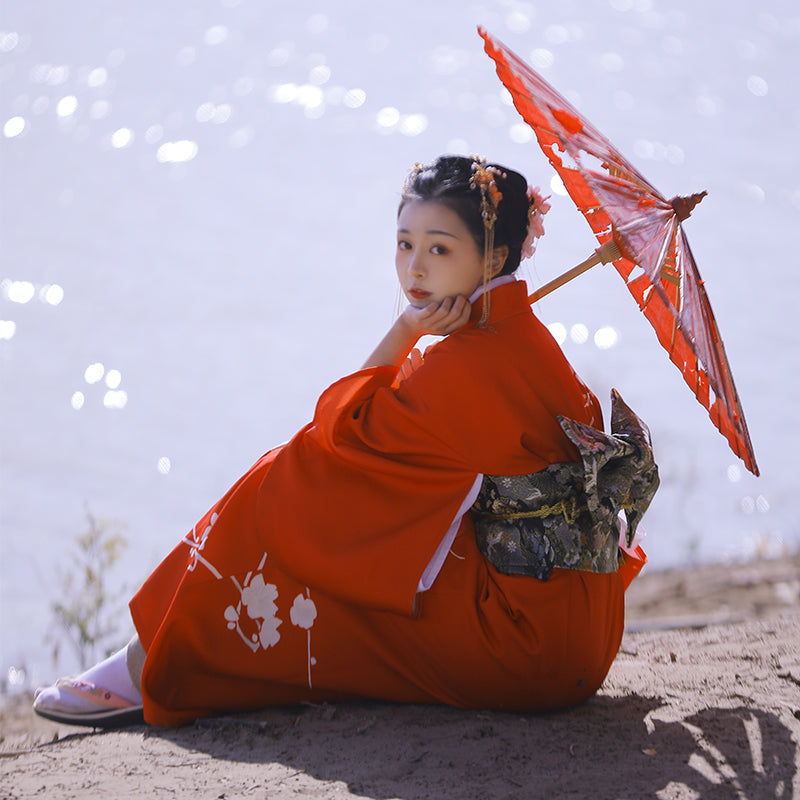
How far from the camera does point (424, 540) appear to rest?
2441mm

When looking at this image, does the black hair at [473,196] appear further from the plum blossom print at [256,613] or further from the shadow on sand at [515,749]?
the shadow on sand at [515,749]

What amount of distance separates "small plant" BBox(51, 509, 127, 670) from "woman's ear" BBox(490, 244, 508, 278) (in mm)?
2643

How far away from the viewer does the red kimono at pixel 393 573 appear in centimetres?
246

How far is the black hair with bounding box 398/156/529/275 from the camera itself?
2648mm

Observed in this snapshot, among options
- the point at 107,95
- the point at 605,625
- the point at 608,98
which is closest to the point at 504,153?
the point at 608,98

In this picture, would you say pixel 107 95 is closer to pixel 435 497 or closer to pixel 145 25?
pixel 145 25

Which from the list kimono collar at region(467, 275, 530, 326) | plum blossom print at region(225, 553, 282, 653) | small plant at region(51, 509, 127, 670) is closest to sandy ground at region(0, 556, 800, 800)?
plum blossom print at region(225, 553, 282, 653)

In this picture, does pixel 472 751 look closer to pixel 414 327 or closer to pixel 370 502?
pixel 370 502

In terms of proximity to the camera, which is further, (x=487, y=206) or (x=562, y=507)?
(x=487, y=206)

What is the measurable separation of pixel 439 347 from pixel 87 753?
1.20 metres

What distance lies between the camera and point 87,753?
8.25 ft

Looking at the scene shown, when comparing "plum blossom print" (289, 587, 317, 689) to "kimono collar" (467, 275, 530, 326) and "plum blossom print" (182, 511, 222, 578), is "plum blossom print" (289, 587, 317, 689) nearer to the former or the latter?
"plum blossom print" (182, 511, 222, 578)

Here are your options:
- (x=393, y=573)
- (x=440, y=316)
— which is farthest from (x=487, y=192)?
(x=393, y=573)

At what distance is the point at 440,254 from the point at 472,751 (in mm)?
1124
